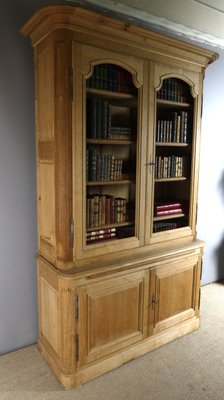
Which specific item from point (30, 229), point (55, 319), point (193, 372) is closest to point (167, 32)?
point (30, 229)

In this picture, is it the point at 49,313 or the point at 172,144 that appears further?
the point at 172,144

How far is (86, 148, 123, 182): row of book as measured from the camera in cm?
198

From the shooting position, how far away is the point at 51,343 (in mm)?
2127

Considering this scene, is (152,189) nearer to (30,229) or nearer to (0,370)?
(30,229)

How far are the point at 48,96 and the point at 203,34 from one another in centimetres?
186

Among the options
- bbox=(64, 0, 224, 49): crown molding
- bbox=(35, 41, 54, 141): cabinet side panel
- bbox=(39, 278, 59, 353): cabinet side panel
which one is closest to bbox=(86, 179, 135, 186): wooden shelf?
bbox=(35, 41, 54, 141): cabinet side panel

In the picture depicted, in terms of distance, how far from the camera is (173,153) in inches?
97.8

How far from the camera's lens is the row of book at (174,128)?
2311mm

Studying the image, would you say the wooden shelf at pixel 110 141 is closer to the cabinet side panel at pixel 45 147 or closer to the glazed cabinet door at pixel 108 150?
the glazed cabinet door at pixel 108 150

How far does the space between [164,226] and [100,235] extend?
0.58 m

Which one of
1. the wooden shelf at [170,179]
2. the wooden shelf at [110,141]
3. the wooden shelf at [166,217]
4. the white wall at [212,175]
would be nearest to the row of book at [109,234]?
the wooden shelf at [166,217]

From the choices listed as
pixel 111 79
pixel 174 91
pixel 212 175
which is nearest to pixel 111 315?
pixel 111 79

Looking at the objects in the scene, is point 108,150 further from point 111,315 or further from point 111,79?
point 111,315

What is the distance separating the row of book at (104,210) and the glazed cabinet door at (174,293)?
1.60 feet
